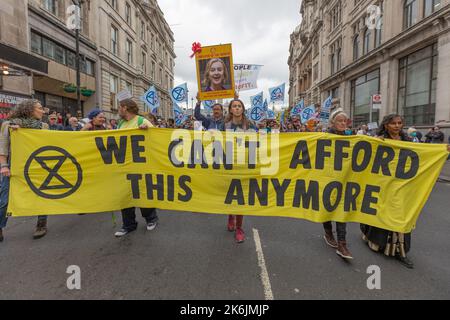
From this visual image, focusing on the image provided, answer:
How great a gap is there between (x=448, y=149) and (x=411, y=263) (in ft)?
4.79

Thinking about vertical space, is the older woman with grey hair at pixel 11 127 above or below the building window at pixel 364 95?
below

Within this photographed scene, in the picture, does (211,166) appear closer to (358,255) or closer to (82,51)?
(358,255)

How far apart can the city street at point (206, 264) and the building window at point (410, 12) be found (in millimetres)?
17659

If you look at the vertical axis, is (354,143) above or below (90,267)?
above

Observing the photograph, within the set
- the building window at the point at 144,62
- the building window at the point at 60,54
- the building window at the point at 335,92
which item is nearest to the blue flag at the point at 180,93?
the building window at the point at 60,54

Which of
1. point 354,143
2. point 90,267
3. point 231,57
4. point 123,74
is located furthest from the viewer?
point 123,74

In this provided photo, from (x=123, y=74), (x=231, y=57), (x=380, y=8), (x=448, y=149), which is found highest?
(x=380, y=8)

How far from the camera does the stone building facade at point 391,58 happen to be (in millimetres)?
13549

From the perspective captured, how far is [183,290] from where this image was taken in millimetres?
2537

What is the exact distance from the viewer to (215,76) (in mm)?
6695

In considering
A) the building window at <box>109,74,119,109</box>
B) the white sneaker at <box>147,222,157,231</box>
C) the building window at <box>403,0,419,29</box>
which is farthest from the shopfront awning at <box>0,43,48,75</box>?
the building window at <box>403,0,419,29</box>

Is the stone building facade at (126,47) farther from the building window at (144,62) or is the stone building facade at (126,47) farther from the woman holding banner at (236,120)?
the woman holding banner at (236,120)

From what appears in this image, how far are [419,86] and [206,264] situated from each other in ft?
61.3

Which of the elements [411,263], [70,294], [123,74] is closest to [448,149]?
[411,263]
